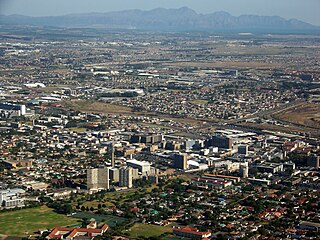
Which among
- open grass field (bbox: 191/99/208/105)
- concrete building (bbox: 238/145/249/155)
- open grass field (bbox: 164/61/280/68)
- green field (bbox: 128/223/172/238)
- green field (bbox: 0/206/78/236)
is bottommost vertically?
open grass field (bbox: 164/61/280/68)

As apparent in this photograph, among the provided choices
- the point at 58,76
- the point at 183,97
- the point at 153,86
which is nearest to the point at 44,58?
the point at 58,76

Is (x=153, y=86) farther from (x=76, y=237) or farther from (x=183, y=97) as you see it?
(x=76, y=237)

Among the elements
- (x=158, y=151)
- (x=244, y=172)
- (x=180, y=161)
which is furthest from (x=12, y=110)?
(x=244, y=172)

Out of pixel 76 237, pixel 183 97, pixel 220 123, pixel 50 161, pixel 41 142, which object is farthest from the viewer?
pixel 183 97

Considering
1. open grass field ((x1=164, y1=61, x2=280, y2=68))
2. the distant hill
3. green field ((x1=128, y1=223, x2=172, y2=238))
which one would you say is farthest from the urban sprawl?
the distant hill

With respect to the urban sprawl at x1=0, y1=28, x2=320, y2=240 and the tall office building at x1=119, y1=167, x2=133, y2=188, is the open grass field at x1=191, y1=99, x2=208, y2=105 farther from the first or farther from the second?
the tall office building at x1=119, y1=167, x2=133, y2=188

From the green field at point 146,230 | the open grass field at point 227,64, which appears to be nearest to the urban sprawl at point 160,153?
the green field at point 146,230
